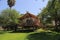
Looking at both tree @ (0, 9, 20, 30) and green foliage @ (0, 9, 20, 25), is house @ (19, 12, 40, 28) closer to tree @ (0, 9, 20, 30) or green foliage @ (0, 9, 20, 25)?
tree @ (0, 9, 20, 30)

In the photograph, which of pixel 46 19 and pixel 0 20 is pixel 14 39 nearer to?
pixel 46 19

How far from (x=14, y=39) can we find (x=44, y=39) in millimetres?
4660

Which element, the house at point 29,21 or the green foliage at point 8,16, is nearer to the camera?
the house at point 29,21

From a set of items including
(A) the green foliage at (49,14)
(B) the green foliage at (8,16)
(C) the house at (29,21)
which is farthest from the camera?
(B) the green foliage at (8,16)

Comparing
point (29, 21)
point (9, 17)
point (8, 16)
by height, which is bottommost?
point (29, 21)

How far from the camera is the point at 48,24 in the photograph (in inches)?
2594

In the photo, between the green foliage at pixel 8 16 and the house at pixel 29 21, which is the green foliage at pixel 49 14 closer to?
the house at pixel 29 21

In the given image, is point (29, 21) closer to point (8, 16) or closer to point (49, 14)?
point (49, 14)

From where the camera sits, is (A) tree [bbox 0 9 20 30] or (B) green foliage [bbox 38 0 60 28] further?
(A) tree [bbox 0 9 20 30]

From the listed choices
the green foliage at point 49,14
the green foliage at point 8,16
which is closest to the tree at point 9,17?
the green foliage at point 8,16

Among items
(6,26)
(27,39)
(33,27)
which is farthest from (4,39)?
(6,26)

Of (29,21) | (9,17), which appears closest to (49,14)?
(29,21)

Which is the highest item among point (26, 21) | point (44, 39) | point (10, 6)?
point (10, 6)

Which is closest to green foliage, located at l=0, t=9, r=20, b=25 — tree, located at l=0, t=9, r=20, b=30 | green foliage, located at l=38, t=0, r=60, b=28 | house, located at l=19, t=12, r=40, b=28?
tree, located at l=0, t=9, r=20, b=30
